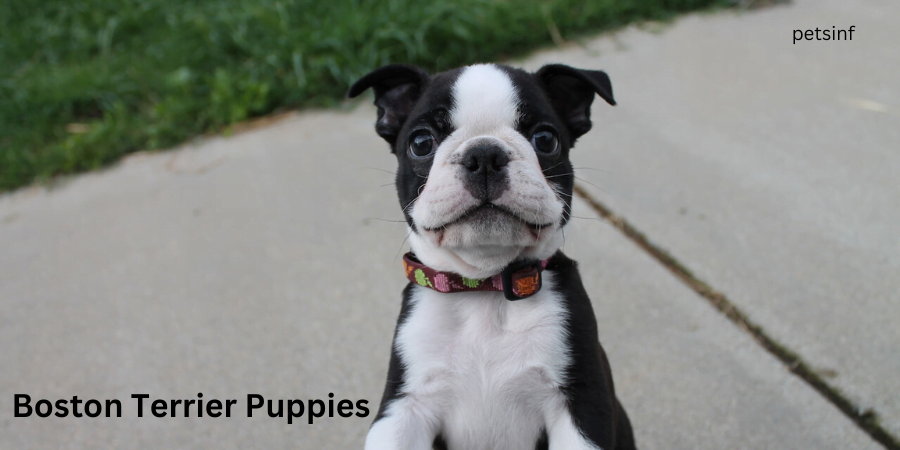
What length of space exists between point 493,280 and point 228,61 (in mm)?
3579

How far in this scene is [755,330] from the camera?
292 cm

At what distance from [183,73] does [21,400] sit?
2.69m

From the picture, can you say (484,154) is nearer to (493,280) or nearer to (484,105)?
(484,105)

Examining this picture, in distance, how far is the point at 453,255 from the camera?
6.95ft

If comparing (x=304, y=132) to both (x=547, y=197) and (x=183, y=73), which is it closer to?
(x=183, y=73)

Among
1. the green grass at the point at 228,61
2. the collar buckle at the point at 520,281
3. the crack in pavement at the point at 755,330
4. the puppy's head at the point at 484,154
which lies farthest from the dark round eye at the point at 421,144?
the green grass at the point at 228,61

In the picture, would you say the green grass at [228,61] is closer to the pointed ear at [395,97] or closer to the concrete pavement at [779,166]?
the concrete pavement at [779,166]

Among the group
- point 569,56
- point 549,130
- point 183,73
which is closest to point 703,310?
point 549,130

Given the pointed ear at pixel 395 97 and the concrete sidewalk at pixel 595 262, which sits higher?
the pointed ear at pixel 395 97

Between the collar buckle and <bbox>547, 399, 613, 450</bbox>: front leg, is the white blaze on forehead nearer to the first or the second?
the collar buckle

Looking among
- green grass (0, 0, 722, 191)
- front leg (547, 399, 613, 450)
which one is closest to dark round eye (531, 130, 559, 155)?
front leg (547, 399, 613, 450)

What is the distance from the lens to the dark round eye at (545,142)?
6.95ft

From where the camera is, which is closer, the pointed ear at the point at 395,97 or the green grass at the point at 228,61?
the pointed ear at the point at 395,97

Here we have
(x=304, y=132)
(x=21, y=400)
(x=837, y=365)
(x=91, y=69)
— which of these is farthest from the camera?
(x=91, y=69)
